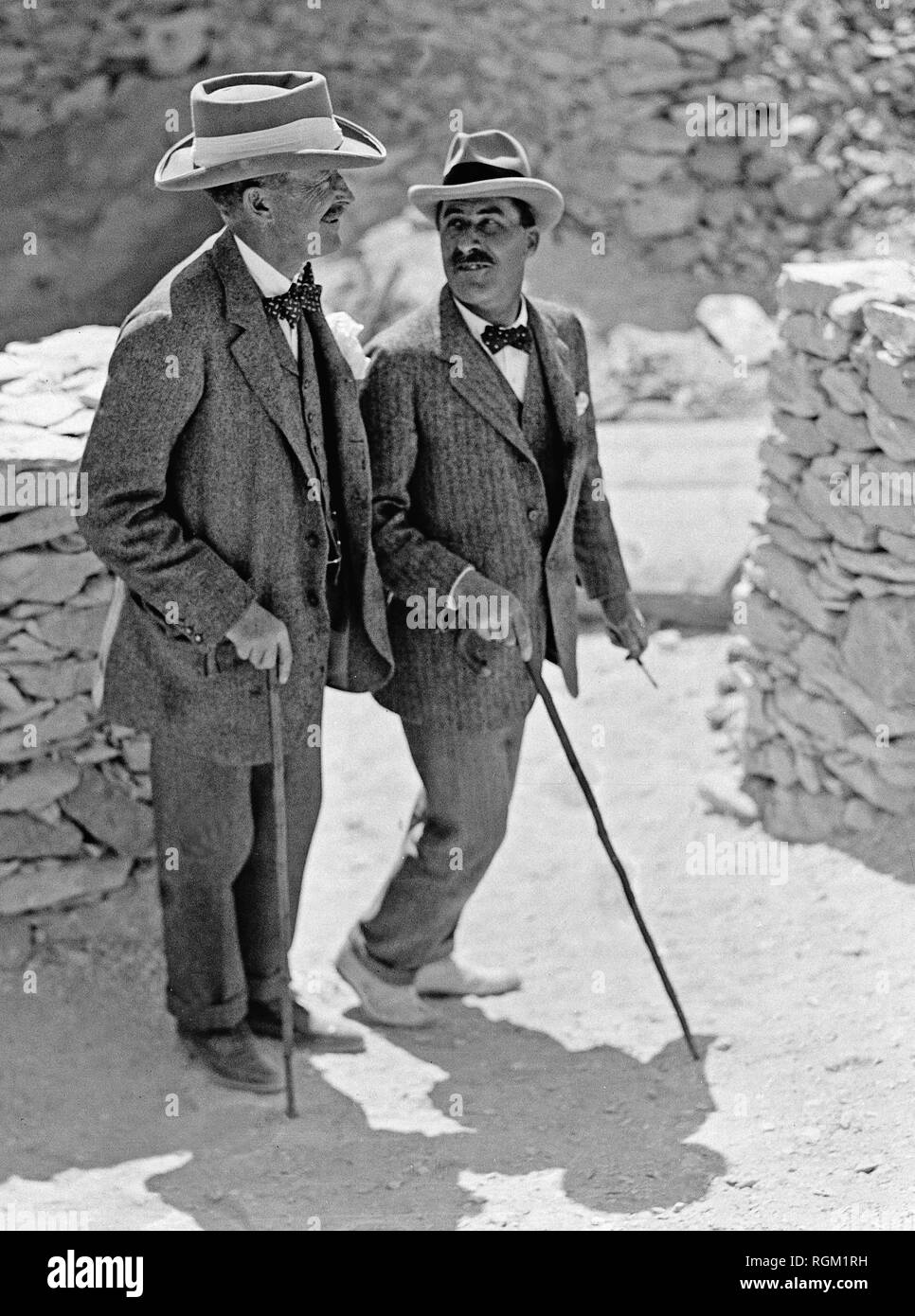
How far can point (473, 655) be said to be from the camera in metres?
4.16

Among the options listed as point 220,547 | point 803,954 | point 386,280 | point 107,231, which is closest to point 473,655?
point 220,547

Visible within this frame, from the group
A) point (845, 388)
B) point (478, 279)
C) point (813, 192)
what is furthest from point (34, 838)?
point (813, 192)

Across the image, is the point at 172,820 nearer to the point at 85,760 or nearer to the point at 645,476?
the point at 85,760

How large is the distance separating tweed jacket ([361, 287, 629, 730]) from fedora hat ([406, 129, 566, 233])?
25 cm

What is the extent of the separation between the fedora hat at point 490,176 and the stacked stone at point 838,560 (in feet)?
4.02

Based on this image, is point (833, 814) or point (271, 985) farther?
point (833, 814)

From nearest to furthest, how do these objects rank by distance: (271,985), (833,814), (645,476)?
(271,985) → (833,814) → (645,476)

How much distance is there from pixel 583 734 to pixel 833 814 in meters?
1.07

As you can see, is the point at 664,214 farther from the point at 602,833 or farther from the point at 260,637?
the point at 260,637

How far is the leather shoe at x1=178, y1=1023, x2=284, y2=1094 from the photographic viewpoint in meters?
4.19

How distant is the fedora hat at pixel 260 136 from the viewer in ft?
12.0

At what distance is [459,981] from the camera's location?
190 inches

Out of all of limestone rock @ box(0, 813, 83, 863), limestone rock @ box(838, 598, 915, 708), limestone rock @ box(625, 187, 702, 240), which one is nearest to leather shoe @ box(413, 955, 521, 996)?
limestone rock @ box(0, 813, 83, 863)

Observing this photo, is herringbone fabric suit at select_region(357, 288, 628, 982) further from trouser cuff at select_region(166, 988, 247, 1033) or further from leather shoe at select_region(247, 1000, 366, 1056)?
trouser cuff at select_region(166, 988, 247, 1033)
